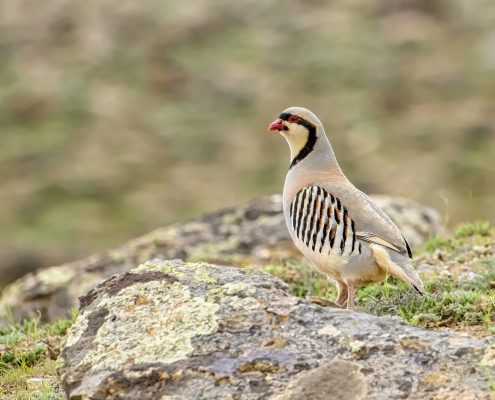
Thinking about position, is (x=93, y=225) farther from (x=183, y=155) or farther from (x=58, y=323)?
(x=58, y=323)

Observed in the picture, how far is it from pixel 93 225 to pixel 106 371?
1992 cm

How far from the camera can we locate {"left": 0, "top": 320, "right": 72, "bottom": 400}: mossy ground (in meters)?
6.71

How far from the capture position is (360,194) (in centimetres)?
727

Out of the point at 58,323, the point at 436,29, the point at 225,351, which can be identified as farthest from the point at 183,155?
the point at 225,351

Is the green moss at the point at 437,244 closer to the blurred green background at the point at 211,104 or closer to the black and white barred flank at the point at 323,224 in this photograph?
the black and white barred flank at the point at 323,224

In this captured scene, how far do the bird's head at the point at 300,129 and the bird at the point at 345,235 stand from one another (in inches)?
11.1

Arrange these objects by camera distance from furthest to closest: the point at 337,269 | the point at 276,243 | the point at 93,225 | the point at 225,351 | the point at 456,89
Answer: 1. the point at 456,89
2. the point at 93,225
3. the point at 276,243
4. the point at 337,269
5. the point at 225,351

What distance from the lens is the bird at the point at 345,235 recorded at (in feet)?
22.7

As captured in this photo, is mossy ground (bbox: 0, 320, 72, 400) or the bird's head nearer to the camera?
mossy ground (bbox: 0, 320, 72, 400)

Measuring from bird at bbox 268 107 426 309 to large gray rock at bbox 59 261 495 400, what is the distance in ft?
2.94

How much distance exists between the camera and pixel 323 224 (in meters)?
7.04

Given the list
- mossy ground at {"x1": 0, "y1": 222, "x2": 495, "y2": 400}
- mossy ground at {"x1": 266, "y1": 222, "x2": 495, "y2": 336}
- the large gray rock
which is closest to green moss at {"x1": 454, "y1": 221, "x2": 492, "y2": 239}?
mossy ground at {"x1": 266, "y1": 222, "x2": 495, "y2": 336}

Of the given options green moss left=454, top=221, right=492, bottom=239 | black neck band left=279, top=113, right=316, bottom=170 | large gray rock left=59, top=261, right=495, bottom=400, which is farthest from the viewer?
green moss left=454, top=221, right=492, bottom=239

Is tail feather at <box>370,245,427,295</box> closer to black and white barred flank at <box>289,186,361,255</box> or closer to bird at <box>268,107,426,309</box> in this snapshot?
bird at <box>268,107,426,309</box>
